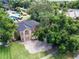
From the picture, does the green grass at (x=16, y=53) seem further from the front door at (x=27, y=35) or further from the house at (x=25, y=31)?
the front door at (x=27, y=35)

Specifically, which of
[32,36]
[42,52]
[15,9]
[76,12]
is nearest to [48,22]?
[32,36]

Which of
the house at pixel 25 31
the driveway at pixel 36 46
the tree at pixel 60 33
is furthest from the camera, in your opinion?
the house at pixel 25 31

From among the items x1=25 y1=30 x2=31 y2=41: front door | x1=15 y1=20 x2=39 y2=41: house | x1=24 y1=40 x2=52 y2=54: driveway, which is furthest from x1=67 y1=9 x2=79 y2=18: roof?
x1=24 y1=40 x2=52 y2=54: driveway

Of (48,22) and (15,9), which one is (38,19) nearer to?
(48,22)

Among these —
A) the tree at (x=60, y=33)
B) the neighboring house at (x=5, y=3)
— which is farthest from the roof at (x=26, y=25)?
the neighboring house at (x=5, y=3)

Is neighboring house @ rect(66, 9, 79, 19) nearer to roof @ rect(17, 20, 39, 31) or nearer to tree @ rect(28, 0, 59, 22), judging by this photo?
tree @ rect(28, 0, 59, 22)

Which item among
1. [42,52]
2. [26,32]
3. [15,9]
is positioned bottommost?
[42,52]
